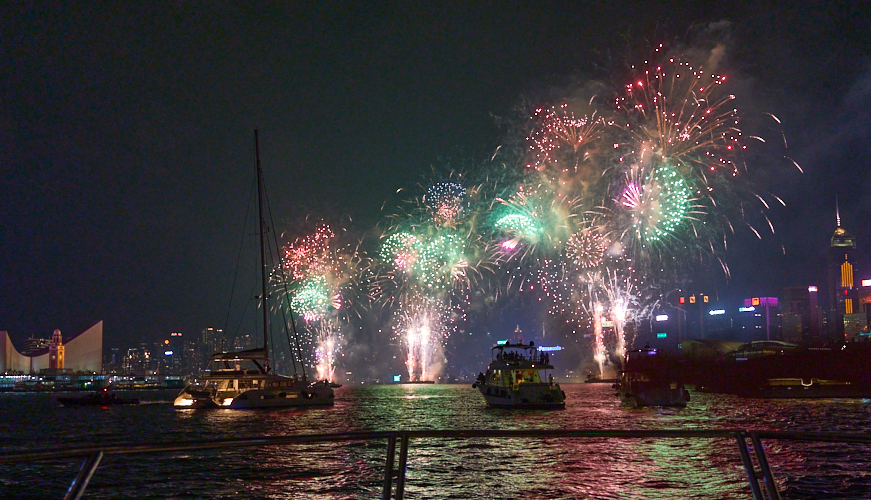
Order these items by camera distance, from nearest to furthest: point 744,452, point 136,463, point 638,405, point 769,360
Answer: point 744,452 < point 136,463 < point 638,405 < point 769,360

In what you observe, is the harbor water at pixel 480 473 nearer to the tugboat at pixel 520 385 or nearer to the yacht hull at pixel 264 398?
the tugboat at pixel 520 385

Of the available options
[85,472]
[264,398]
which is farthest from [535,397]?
[85,472]

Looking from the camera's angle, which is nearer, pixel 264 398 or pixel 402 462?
pixel 402 462

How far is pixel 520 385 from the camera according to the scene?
6888 cm

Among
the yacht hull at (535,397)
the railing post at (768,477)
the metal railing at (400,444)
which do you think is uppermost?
the metal railing at (400,444)

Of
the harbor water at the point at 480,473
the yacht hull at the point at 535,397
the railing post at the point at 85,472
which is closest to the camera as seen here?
the railing post at the point at 85,472

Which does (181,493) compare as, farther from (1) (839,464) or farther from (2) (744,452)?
(1) (839,464)

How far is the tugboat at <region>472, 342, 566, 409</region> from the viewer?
2714 inches

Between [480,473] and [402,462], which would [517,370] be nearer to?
[480,473]

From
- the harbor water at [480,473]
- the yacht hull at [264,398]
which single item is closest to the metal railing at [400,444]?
the harbor water at [480,473]

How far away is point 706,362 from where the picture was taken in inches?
6289

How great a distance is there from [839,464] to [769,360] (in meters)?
115

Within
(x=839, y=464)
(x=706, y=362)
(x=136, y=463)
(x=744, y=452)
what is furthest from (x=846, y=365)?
(x=744, y=452)

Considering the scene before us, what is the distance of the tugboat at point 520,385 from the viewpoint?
68.9 metres
